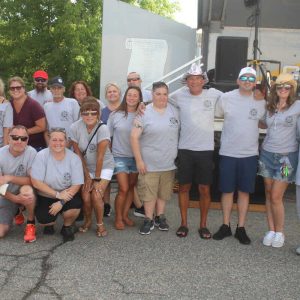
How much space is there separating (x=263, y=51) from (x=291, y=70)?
0.70m

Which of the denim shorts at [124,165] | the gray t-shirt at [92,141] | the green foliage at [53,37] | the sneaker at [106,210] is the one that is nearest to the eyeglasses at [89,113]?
the gray t-shirt at [92,141]

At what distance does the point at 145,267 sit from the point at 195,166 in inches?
49.3

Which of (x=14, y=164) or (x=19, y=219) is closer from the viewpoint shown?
(x=14, y=164)

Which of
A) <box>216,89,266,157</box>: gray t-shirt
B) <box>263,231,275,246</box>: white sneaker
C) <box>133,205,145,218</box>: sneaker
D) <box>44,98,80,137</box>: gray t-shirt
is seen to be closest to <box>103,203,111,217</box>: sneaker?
<box>133,205,145,218</box>: sneaker

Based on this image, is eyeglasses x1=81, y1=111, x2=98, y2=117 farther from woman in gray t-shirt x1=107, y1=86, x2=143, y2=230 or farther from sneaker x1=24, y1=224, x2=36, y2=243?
sneaker x1=24, y1=224, x2=36, y2=243

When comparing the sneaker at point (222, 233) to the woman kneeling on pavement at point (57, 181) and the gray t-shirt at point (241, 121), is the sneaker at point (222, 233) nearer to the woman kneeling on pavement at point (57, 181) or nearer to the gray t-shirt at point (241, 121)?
the gray t-shirt at point (241, 121)

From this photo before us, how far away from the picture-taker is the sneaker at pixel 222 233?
184 inches

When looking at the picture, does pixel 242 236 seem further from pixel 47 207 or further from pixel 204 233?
pixel 47 207

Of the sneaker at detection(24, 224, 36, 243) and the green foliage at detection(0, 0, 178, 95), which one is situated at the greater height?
the green foliage at detection(0, 0, 178, 95)

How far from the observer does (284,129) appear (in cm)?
427

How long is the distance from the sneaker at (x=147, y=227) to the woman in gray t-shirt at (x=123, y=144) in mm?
269

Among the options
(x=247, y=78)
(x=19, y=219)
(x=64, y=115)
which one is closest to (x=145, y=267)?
(x=19, y=219)

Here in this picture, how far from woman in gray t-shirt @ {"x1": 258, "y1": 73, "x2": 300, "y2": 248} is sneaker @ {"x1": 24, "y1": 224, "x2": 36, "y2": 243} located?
234 centimetres

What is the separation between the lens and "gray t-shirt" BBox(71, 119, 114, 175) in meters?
4.62
